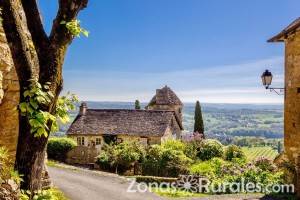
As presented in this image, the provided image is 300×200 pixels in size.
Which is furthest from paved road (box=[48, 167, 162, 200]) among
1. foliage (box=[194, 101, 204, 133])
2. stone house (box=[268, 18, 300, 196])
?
foliage (box=[194, 101, 204, 133])

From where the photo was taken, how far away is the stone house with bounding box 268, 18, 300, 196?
1717 centimetres

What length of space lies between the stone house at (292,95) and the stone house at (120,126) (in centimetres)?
2533

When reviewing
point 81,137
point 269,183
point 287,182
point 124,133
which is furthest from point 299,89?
point 81,137

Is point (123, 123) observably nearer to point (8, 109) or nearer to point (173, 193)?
point (173, 193)

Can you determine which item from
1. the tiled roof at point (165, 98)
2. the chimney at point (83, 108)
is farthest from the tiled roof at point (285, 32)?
the tiled roof at point (165, 98)

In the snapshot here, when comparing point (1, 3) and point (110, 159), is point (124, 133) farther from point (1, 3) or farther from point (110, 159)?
point (1, 3)

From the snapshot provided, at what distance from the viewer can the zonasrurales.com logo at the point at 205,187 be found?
20938mm

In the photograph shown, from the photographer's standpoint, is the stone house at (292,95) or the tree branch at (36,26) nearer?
the tree branch at (36,26)

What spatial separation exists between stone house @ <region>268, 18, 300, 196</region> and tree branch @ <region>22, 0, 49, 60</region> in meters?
13.2

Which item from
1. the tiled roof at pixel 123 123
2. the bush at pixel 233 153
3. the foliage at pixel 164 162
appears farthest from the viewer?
the tiled roof at pixel 123 123

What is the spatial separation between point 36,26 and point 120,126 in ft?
128

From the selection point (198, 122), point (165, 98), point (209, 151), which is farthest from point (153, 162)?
point (165, 98)

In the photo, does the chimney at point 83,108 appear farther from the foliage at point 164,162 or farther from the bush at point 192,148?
the foliage at point 164,162

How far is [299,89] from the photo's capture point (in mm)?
17125
